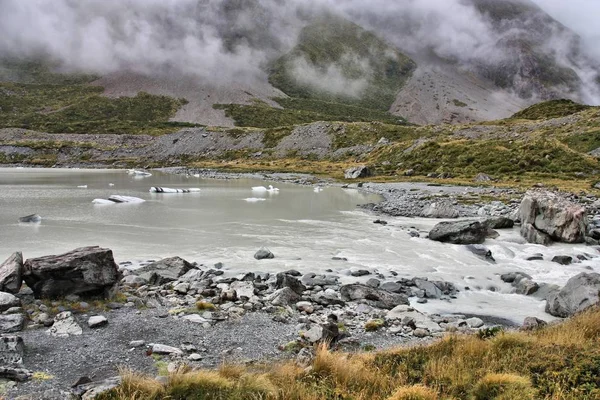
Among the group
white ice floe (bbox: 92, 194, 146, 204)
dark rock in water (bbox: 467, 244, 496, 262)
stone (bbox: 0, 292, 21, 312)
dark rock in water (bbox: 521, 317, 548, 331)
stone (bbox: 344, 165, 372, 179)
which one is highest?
stone (bbox: 344, 165, 372, 179)

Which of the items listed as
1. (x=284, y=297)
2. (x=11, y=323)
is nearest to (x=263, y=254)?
(x=284, y=297)

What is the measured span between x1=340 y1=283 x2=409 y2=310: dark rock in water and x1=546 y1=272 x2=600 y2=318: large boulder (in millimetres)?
4390

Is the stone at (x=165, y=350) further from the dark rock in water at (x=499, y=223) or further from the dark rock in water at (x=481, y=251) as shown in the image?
the dark rock in water at (x=499, y=223)

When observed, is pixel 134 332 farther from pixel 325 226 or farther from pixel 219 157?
pixel 219 157

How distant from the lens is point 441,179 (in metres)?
64.1

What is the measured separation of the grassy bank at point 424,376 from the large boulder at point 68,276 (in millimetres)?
6285

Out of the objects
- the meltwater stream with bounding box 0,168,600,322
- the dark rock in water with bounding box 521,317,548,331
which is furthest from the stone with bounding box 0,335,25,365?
the dark rock in water with bounding box 521,317,548,331

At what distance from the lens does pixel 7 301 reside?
11.6 metres

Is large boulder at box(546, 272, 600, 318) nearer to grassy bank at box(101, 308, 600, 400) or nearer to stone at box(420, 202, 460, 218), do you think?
grassy bank at box(101, 308, 600, 400)

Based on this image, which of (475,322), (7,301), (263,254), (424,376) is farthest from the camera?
(263,254)

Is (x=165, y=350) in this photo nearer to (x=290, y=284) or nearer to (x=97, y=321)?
(x=97, y=321)

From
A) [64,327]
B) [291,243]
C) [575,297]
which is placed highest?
[575,297]

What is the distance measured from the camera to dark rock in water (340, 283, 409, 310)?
45.5 feet

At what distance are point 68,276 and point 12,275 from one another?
1.57m
